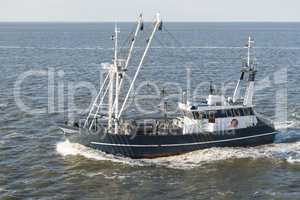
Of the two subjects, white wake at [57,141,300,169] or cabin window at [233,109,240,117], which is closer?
white wake at [57,141,300,169]

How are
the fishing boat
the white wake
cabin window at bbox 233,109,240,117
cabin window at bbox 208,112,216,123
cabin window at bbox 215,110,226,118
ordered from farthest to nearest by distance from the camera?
cabin window at bbox 233,109,240,117
cabin window at bbox 215,110,226,118
cabin window at bbox 208,112,216,123
the fishing boat
the white wake

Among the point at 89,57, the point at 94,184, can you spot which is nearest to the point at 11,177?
the point at 94,184

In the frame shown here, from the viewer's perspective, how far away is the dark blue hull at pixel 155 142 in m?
43.5

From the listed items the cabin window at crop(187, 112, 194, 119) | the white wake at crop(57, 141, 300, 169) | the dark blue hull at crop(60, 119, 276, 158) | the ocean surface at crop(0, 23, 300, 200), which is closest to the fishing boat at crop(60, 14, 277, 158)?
the dark blue hull at crop(60, 119, 276, 158)

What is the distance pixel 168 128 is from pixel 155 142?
248cm

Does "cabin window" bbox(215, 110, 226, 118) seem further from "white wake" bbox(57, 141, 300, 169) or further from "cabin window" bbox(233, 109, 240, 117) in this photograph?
"white wake" bbox(57, 141, 300, 169)

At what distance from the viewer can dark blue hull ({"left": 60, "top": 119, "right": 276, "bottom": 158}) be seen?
143 ft

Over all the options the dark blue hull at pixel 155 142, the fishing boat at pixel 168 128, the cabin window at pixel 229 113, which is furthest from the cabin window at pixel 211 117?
the cabin window at pixel 229 113

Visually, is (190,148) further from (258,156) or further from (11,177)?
(11,177)

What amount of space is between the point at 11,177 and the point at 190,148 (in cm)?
1552

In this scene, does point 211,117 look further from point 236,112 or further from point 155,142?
point 155,142

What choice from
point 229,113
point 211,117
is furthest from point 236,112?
point 211,117

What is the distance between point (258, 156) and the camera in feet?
146

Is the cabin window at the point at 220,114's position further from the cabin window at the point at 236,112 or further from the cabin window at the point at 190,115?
the cabin window at the point at 190,115
